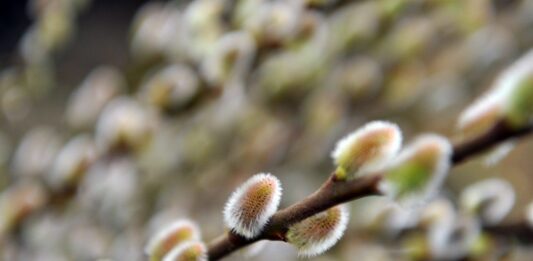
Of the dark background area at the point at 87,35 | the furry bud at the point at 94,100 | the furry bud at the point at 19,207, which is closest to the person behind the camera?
the furry bud at the point at 19,207

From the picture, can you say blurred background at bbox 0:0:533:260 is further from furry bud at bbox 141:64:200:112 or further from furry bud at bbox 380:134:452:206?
furry bud at bbox 380:134:452:206

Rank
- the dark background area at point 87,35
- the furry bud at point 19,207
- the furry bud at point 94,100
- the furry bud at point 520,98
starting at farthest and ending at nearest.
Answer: the dark background area at point 87,35, the furry bud at point 94,100, the furry bud at point 19,207, the furry bud at point 520,98

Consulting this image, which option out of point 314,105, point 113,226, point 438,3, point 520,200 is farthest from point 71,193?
point 520,200

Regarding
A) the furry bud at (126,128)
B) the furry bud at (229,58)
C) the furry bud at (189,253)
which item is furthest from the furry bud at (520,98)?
the furry bud at (126,128)

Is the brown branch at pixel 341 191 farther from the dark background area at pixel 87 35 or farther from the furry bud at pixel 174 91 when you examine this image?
the dark background area at pixel 87 35

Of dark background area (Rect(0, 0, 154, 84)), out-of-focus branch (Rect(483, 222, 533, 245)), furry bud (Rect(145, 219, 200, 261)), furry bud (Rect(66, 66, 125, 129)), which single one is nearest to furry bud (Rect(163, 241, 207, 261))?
furry bud (Rect(145, 219, 200, 261))
